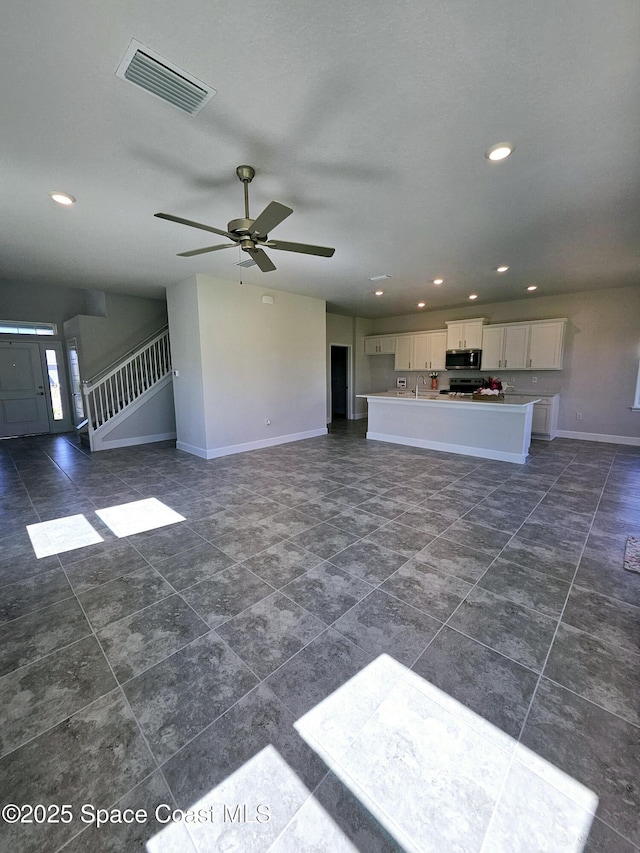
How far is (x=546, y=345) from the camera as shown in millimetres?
6633

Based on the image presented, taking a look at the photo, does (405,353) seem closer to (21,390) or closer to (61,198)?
(61,198)

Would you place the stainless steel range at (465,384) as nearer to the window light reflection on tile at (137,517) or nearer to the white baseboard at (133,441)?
the white baseboard at (133,441)

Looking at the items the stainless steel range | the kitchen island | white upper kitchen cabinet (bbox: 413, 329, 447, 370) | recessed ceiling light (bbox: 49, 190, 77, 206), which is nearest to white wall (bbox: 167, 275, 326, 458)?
the kitchen island

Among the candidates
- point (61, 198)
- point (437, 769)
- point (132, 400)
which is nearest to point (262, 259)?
point (61, 198)

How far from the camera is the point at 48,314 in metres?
7.34

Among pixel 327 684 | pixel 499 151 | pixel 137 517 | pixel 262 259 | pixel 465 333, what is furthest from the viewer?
pixel 465 333

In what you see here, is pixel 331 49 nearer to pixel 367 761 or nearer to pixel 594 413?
pixel 367 761

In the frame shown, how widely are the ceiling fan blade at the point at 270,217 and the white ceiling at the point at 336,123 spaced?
0.41 metres

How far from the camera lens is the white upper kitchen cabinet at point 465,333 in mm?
7352

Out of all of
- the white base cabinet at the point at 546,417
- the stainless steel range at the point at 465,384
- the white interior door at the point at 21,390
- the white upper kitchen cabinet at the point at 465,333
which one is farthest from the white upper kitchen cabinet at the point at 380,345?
the white interior door at the point at 21,390

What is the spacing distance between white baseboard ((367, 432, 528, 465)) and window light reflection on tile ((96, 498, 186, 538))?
428 cm

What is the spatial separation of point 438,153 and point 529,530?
3.06 m

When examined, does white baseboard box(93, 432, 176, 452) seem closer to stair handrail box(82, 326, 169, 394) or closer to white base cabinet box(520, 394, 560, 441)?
stair handrail box(82, 326, 169, 394)

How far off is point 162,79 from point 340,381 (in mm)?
8081
